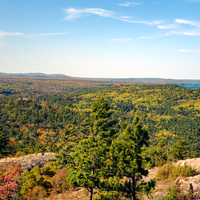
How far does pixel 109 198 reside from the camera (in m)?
17.5

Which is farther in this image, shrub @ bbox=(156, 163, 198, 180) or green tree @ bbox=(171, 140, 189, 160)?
green tree @ bbox=(171, 140, 189, 160)

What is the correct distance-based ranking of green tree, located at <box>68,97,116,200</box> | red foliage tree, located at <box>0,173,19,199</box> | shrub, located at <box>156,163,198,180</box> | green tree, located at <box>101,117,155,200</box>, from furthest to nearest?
shrub, located at <box>156,163,198,180</box> → green tree, located at <box>68,97,116,200</box> → red foliage tree, located at <box>0,173,19,199</box> → green tree, located at <box>101,117,155,200</box>

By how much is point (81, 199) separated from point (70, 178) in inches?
245

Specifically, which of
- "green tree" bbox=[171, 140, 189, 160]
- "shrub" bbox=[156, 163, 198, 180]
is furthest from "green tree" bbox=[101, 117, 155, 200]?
"green tree" bbox=[171, 140, 189, 160]

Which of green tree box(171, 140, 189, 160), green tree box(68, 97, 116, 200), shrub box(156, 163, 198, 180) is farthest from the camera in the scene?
green tree box(171, 140, 189, 160)

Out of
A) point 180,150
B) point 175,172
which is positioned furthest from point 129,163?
point 180,150

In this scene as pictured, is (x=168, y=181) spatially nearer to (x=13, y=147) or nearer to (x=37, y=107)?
(x=13, y=147)

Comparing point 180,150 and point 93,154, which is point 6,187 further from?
point 180,150

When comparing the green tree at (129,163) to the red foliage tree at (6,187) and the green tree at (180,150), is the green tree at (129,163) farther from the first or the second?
the green tree at (180,150)

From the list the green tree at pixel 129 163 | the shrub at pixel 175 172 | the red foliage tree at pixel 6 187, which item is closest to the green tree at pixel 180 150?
the shrub at pixel 175 172

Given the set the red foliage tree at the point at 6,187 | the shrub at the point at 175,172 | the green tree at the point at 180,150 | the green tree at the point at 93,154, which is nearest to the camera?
the red foliage tree at the point at 6,187

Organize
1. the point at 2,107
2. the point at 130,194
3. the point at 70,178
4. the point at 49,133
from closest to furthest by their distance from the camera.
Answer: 1. the point at 130,194
2. the point at 70,178
3. the point at 49,133
4. the point at 2,107

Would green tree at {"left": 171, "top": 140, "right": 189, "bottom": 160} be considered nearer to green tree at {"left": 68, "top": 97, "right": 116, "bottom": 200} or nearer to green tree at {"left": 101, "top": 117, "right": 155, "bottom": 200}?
green tree at {"left": 68, "top": 97, "right": 116, "bottom": 200}

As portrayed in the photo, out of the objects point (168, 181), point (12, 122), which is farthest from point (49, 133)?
point (168, 181)
